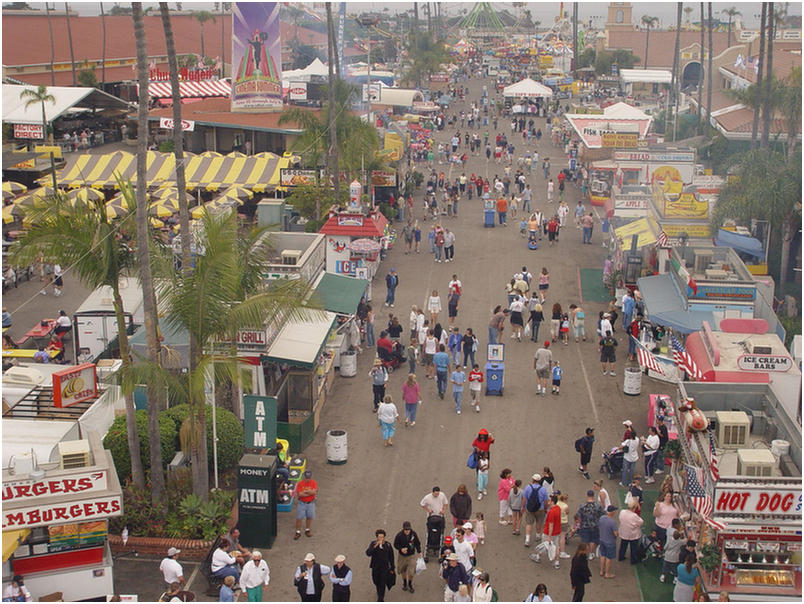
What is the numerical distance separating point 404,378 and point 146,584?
9.24 m

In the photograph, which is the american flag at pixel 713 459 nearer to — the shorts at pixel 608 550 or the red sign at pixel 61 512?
the shorts at pixel 608 550

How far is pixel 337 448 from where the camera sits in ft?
57.1

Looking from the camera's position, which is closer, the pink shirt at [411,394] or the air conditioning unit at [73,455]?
the air conditioning unit at [73,455]

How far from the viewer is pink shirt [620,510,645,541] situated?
13.9 meters

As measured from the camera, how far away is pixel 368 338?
2388 cm

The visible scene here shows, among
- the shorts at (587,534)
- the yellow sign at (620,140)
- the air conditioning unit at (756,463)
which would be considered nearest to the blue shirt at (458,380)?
the shorts at (587,534)

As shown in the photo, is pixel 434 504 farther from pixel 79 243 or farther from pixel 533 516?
pixel 79 243

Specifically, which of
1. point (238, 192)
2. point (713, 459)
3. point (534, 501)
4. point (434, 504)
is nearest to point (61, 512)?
point (434, 504)

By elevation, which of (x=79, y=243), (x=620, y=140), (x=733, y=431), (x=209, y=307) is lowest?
(x=733, y=431)

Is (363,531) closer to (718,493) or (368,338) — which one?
(718,493)

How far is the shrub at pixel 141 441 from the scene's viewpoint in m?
15.5

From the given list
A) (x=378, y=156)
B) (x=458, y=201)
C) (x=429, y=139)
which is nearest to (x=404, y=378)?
(x=378, y=156)

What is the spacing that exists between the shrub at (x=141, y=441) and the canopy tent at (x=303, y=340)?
2.63 meters

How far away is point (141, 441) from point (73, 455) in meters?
2.73
